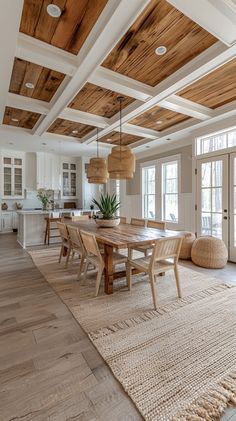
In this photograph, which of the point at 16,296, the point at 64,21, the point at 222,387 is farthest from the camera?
the point at 16,296

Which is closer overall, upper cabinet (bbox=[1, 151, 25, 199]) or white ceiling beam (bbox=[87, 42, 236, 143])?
white ceiling beam (bbox=[87, 42, 236, 143])

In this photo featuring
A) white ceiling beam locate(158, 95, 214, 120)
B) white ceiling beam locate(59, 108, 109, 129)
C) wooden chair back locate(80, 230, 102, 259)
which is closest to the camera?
wooden chair back locate(80, 230, 102, 259)

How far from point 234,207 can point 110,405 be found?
3825 mm

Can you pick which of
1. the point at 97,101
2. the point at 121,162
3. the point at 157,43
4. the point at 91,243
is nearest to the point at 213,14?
the point at 157,43

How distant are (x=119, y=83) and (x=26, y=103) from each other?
1.69m

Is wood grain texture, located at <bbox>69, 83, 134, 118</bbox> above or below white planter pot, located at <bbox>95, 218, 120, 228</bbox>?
above

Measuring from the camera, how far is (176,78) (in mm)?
2727

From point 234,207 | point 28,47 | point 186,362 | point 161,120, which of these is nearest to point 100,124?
point 161,120

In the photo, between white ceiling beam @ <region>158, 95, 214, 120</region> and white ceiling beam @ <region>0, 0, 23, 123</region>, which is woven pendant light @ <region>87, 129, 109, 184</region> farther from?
white ceiling beam @ <region>0, 0, 23, 123</region>

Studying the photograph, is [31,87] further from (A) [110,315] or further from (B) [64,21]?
(A) [110,315]

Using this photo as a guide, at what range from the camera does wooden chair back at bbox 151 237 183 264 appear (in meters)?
2.29

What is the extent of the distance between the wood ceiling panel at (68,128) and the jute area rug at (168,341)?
326 centimetres

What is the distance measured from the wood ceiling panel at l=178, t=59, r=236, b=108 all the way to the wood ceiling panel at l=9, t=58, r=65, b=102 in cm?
195

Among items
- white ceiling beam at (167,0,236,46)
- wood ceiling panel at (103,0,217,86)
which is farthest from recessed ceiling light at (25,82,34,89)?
white ceiling beam at (167,0,236,46)
